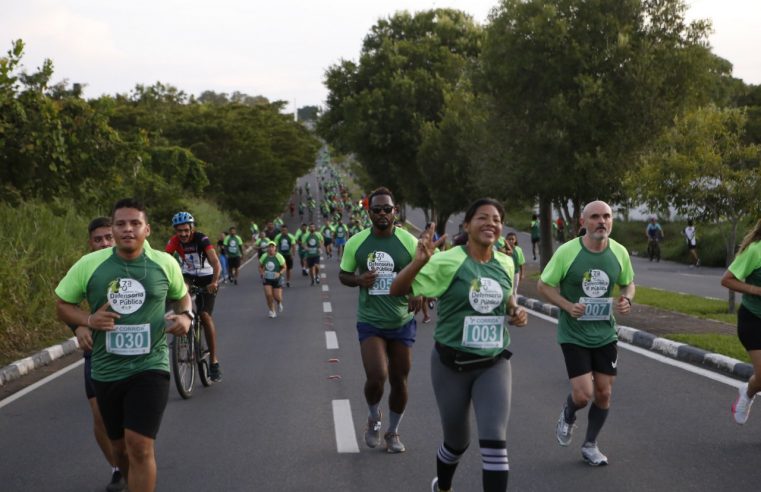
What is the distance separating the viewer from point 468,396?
5129 mm

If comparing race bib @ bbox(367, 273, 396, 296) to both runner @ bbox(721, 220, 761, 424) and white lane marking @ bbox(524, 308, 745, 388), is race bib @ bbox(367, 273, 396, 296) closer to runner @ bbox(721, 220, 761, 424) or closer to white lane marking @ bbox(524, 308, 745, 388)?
runner @ bbox(721, 220, 761, 424)

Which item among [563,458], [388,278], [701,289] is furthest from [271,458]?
[701,289]

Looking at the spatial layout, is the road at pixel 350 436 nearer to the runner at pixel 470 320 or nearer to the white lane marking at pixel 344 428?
the white lane marking at pixel 344 428

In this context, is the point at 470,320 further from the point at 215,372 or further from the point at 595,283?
the point at 215,372

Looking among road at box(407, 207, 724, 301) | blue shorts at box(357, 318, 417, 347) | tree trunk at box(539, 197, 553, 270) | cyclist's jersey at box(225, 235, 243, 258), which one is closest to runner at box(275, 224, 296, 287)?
cyclist's jersey at box(225, 235, 243, 258)

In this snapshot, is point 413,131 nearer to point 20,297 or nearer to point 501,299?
point 20,297

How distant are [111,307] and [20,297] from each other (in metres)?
9.83

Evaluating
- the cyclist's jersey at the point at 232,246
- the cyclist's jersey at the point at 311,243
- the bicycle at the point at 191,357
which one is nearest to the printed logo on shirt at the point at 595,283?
the bicycle at the point at 191,357

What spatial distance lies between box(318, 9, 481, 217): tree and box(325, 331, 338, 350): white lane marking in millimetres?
27659

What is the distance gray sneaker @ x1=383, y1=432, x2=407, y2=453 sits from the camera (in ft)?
22.7

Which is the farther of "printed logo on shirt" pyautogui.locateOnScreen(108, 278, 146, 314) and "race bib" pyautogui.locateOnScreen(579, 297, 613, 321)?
"race bib" pyautogui.locateOnScreen(579, 297, 613, 321)

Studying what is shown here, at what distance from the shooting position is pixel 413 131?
146 ft

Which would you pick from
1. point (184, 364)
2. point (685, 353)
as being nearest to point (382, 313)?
→ point (184, 364)

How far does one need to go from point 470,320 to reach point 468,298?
0.40 feet
